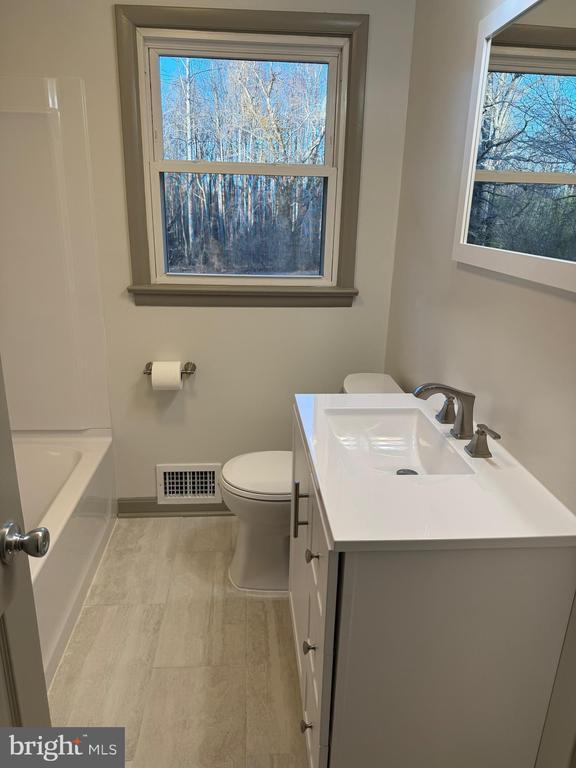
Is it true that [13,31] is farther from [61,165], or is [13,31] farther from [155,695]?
[155,695]

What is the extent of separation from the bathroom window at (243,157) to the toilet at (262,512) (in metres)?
0.68

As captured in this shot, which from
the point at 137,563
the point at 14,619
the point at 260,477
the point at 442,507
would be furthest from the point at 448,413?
the point at 137,563

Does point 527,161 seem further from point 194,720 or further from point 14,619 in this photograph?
point 194,720

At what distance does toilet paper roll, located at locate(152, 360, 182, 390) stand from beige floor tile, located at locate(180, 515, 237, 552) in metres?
0.70

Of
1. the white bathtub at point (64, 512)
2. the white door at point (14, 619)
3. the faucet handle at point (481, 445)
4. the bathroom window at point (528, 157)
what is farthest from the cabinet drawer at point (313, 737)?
the bathroom window at point (528, 157)

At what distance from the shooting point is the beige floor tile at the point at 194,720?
1.54 metres

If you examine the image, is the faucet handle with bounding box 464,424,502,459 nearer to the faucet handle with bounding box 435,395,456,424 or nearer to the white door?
the faucet handle with bounding box 435,395,456,424

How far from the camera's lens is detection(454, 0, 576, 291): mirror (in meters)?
1.13

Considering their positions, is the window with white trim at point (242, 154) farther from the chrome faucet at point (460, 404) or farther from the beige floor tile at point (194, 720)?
the beige floor tile at point (194, 720)

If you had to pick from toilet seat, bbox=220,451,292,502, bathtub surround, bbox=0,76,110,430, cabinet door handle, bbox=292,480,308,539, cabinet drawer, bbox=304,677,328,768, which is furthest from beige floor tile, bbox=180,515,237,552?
cabinet drawer, bbox=304,677,328,768

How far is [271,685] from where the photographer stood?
1.78m

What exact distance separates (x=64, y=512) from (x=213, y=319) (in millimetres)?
1015

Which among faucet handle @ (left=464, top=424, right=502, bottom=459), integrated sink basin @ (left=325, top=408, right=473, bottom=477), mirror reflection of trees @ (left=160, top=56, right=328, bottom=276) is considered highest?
mirror reflection of trees @ (left=160, top=56, right=328, bottom=276)

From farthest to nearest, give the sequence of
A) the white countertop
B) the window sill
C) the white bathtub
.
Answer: the window sill → the white bathtub → the white countertop
